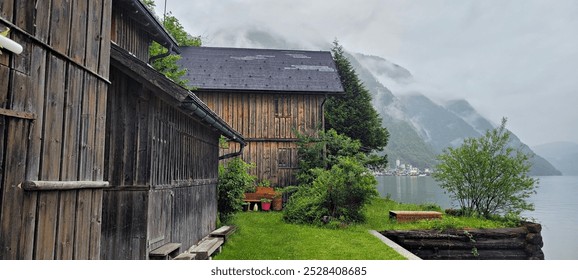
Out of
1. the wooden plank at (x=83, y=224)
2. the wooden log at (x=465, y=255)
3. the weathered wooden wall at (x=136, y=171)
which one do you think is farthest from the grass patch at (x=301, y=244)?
the wooden plank at (x=83, y=224)

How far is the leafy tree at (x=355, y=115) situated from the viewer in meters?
25.2

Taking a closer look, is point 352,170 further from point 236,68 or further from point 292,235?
point 236,68

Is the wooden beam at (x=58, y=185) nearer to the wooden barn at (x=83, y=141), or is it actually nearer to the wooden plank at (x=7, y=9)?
the wooden barn at (x=83, y=141)

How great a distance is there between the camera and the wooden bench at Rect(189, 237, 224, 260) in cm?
688

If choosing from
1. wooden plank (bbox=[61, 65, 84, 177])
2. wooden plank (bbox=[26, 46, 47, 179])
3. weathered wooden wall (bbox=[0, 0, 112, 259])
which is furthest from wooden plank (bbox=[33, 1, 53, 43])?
wooden plank (bbox=[61, 65, 84, 177])

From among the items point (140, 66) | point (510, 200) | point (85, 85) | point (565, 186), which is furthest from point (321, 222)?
point (565, 186)

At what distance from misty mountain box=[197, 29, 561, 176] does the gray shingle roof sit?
124 cm

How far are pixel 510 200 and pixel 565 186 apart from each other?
498 centimetres

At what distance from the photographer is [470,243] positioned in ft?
39.1

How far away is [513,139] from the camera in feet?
49.6

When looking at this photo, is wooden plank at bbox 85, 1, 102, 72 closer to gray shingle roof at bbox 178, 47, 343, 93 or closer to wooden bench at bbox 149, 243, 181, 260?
wooden bench at bbox 149, 243, 181, 260

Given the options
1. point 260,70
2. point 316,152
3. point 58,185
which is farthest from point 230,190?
point 260,70

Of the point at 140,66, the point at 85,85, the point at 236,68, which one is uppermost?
the point at 236,68

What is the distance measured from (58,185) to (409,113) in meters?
39.3
